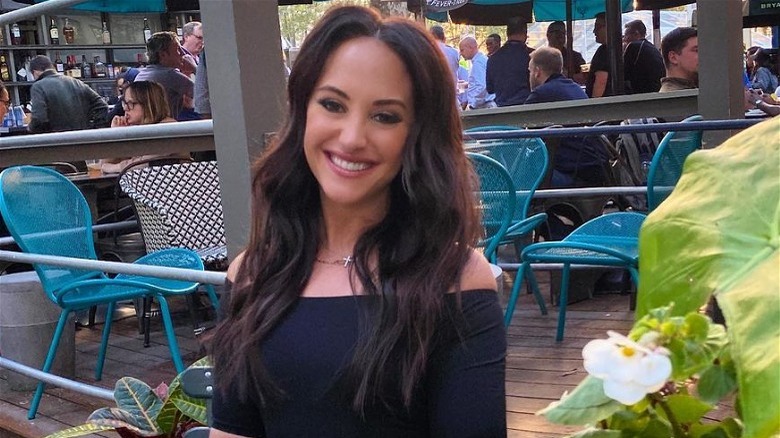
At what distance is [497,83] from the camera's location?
22.7 feet

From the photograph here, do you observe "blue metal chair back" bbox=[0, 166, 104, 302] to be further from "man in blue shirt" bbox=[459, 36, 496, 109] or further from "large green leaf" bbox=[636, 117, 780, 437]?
"man in blue shirt" bbox=[459, 36, 496, 109]

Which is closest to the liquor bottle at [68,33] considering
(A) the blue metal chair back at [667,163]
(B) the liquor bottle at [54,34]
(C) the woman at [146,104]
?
(B) the liquor bottle at [54,34]

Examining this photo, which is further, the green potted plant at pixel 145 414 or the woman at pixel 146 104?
the woman at pixel 146 104

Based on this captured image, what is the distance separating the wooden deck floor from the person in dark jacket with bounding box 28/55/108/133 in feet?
6.50

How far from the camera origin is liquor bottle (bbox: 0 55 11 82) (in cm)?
844

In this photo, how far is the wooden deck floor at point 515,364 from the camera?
111 inches

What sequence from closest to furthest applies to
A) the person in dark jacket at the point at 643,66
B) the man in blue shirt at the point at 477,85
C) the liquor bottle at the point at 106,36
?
1. the person in dark jacket at the point at 643,66
2. the man in blue shirt at the point at 477,85
3. the liquor bottle at the point at 106,36

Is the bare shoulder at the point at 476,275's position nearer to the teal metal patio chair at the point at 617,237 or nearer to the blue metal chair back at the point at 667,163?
the teal metal patio chair at the point at 617,237

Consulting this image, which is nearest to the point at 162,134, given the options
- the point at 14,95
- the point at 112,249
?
the point at 112,249

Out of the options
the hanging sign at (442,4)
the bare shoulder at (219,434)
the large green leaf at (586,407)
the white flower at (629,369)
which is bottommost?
the bare shoulder at (219,434)

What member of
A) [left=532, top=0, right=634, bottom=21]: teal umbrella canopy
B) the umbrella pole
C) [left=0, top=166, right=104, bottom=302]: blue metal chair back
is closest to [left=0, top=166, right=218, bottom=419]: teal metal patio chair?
[left=0, top=166, right=104, bottom=302]: blue metal chair back

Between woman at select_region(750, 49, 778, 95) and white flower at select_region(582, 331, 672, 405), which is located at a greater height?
white flower at select_region(582, 331, 672, 405)

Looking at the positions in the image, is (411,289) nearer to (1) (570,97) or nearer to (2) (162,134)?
(2) (162,134)

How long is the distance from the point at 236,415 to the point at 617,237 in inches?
85.9
